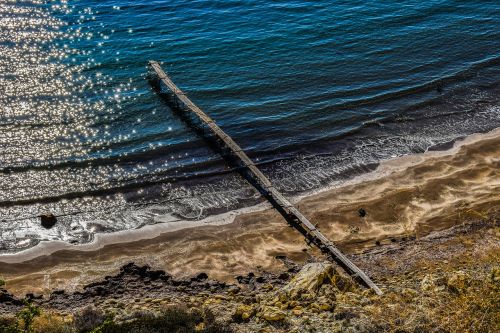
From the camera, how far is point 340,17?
130ft

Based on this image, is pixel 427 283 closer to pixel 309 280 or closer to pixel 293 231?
pixel 309 280

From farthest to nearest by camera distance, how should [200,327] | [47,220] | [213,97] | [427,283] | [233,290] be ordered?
[213,97] → [47,220] → [233,290] → [427,283] → [200,327]

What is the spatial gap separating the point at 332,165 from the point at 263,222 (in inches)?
221

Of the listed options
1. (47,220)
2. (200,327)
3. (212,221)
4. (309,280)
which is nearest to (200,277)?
(212,221)

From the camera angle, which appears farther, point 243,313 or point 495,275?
point 243,313

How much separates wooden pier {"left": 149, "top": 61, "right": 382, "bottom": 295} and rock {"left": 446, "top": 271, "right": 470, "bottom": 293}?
7.94 feet

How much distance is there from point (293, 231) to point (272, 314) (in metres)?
7.08

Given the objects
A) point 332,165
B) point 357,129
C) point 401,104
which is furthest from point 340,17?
point 332,165

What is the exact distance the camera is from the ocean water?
24.1 metres

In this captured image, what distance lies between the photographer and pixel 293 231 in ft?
72.0

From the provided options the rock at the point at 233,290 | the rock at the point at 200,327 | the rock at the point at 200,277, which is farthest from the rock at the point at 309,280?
the rock at the point at 200,277

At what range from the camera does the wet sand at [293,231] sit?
19.8m

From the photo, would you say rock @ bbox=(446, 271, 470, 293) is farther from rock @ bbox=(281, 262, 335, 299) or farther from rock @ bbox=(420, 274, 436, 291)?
rock @ bbox=(281, 262, 335, 299)

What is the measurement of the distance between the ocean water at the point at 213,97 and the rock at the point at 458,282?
980 centimetres
